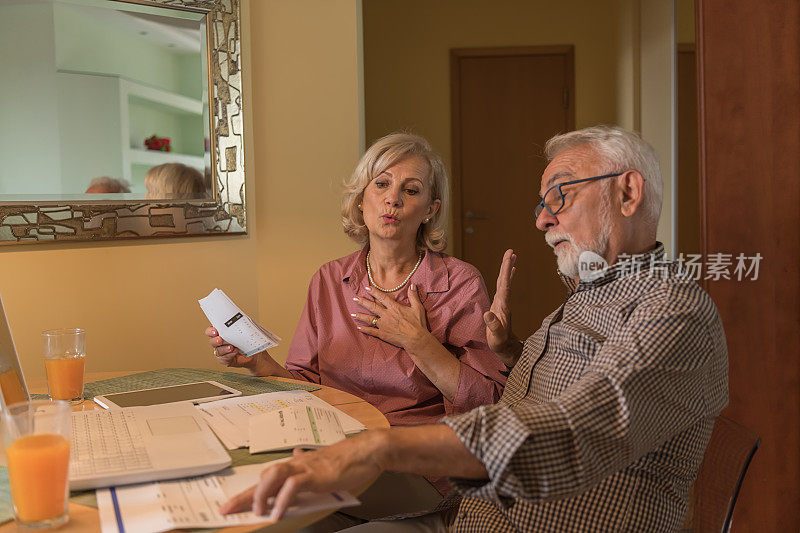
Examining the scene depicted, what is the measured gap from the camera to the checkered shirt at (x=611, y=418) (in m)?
1.00

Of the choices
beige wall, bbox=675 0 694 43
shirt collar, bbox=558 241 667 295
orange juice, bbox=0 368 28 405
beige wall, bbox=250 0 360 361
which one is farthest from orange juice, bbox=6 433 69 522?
beige wall, bbox=675 0 694 43

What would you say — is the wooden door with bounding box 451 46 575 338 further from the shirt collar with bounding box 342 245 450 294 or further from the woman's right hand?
the woman's right hand

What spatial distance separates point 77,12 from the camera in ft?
7.82

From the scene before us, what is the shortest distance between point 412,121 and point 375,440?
174 inches

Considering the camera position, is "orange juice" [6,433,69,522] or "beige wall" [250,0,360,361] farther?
"beige wall" [250,0,360,361]

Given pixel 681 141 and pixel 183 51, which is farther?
pixel 681 141

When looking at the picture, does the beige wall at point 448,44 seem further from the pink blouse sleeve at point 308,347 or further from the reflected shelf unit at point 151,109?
the pink blouse sleeve at point 308,347

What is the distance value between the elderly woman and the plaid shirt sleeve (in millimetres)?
706

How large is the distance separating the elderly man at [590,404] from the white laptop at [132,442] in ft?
0.57

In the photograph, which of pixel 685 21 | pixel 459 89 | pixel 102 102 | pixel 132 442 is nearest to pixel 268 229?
pixel 102 102

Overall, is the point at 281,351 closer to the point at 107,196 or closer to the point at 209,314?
the point at 107,196

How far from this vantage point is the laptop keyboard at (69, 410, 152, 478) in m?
1.06

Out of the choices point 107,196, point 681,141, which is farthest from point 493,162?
point 107,196

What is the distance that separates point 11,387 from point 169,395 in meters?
0.36
